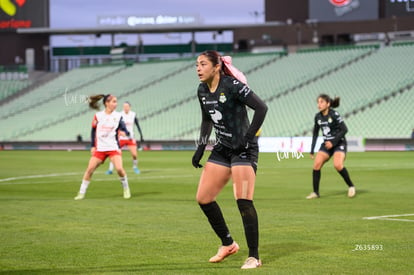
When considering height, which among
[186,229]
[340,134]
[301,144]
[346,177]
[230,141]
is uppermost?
[230,141]

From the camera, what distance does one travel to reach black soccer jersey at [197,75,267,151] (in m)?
9.17

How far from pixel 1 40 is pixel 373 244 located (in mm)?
75072

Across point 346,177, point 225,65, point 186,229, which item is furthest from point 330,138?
point 225,65

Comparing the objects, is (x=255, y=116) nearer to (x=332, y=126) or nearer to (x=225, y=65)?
(x=225, y=65)

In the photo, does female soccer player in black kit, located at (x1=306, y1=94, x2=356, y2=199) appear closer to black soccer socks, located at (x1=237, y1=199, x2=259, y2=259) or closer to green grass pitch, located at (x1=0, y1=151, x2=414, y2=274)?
green grass pitch, located at (x1=0, y1=151, x2=414, y2=274)

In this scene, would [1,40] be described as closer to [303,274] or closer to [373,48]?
[373,48]

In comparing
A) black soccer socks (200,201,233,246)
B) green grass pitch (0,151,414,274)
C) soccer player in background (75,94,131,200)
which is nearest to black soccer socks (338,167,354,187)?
green grass pitch (0,151,414,274)

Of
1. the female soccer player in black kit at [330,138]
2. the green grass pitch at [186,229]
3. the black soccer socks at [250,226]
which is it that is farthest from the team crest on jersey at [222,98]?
the female soccer player in black kit at [330,138]

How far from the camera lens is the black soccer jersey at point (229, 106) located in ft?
30.1

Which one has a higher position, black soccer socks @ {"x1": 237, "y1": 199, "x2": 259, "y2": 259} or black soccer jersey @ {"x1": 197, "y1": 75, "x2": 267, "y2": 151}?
black soccer jersey @ {"x1": 197, "y1": 75, "x2": 267, "y2": 151}

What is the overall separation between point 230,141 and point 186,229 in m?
3.59

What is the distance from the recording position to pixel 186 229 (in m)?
12.7

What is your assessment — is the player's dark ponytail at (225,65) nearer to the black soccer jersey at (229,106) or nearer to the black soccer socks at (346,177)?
the black soccer jersey at (229,106)

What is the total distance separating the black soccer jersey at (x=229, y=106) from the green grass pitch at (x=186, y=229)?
4.77 feet
